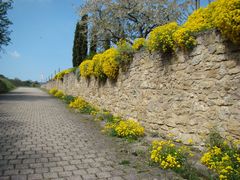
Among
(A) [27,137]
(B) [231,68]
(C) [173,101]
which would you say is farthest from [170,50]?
(A) [27,137]

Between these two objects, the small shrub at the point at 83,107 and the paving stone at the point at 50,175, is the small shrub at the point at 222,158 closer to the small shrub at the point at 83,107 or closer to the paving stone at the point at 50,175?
the paving stone at the point at 50,175

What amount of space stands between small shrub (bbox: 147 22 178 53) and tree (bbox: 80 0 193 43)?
51.7 ft

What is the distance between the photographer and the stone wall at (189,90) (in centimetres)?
400

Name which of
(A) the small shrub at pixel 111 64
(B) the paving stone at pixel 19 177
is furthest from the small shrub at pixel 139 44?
(B) the paving stone at pixel 19 177

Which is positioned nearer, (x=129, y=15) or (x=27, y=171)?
(x=27, y=171)

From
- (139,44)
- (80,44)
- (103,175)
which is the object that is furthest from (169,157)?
(80,44)

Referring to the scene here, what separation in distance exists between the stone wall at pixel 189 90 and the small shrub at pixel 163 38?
0.23m

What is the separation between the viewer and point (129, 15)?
21.8m

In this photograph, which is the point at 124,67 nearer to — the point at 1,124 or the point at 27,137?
the point at 27,137

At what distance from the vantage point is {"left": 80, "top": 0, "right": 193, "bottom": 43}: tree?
20828 millimetres

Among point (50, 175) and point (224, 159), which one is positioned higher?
point (224, 159)

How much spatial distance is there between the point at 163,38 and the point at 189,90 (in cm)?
132

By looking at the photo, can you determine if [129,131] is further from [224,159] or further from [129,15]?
[129,15]

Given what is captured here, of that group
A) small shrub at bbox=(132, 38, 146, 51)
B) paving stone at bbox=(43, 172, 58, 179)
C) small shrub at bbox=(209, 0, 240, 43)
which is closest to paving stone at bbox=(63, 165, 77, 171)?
paving stone at bbox=(43, 172, 58, 179)
